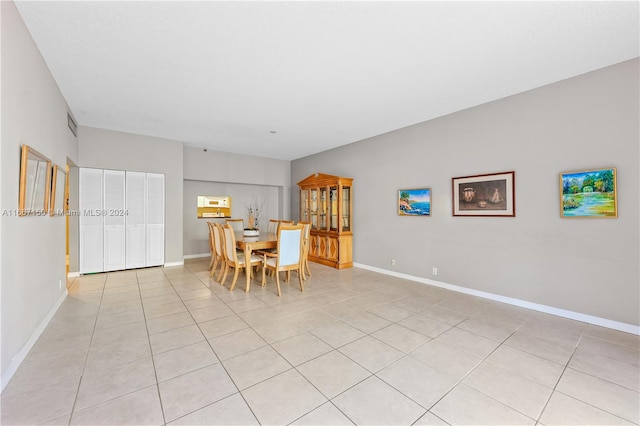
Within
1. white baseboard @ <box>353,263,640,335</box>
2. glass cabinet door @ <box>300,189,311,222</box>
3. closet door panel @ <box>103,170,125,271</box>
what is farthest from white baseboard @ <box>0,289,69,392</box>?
white baseboard @ <box>353,263,640,335</box>

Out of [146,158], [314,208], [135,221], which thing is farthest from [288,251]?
[146,158]

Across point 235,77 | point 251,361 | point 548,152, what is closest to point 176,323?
point 251,361

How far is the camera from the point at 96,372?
204cm

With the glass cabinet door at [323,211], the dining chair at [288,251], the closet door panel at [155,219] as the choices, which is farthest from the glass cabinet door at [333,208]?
the closet door panel at [155,219]

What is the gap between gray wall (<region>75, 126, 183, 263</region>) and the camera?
4961 millimetres

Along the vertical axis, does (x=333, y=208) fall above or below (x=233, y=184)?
below

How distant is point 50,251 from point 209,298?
182 centimetres

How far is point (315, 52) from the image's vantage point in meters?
2.59

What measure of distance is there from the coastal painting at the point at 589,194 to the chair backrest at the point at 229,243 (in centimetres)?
421

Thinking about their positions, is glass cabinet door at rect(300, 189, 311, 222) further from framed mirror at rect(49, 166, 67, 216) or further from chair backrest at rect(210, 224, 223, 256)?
framed mirror at rect(49, 166, 67, 216)

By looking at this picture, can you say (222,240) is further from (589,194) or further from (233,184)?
(589,194)

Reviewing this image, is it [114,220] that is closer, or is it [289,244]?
[289,244]

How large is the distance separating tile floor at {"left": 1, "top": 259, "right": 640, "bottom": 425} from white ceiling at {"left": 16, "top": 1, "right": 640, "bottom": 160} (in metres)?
2.73

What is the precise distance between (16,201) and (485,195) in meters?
4.98
